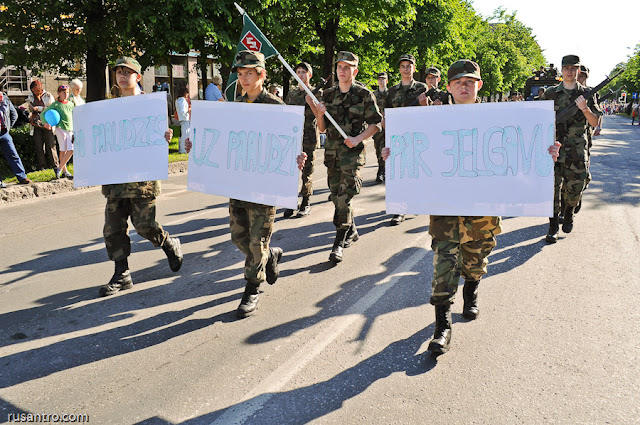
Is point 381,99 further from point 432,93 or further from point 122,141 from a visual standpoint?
point 122,141

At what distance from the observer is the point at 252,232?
4332 mm

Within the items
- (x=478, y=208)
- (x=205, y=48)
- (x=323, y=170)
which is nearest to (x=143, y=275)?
(x=478, y=208)

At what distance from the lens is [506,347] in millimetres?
3719

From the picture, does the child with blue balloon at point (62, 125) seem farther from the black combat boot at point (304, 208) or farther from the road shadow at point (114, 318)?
the road shadow at point (114, 318)

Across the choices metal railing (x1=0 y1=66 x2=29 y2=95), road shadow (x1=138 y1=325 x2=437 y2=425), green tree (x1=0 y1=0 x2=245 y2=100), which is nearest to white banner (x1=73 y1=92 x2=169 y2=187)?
road shadow (x1=138 y1=325 x2=437 y2=425)

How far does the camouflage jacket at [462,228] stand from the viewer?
3.70 m

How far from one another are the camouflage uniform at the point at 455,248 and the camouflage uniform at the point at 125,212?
261 centimetres

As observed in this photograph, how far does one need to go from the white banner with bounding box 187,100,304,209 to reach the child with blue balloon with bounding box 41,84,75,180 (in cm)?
727

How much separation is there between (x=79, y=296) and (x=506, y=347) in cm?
369

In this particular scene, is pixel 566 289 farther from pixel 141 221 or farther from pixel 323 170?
pixel 323 170

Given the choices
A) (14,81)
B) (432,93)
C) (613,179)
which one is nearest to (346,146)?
(432,93)

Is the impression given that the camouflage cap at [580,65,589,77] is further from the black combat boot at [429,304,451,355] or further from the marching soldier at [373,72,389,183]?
the black combat boot at [429,304,451,355]

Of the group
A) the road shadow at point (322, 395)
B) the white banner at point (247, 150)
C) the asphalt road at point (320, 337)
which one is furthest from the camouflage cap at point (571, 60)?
the road shadow at point (322, 395)

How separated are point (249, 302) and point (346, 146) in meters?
2.19
